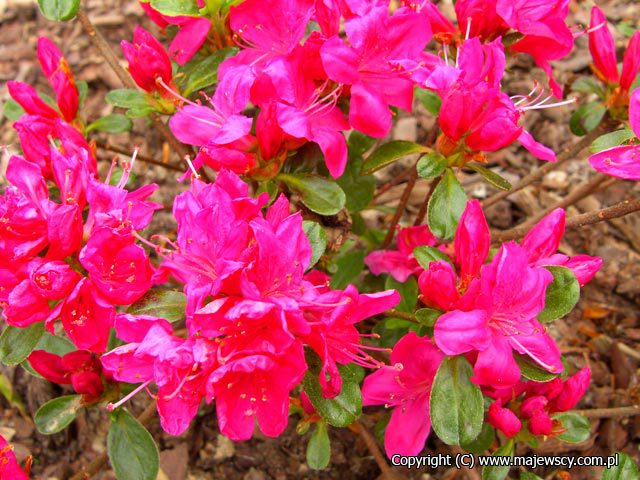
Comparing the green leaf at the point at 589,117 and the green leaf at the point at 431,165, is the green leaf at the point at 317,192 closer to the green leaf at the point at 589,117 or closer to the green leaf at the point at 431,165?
the green leaf at the point at 431,165

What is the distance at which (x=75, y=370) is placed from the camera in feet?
6.52

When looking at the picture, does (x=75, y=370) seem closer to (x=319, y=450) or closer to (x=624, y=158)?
(x=319, y=450)

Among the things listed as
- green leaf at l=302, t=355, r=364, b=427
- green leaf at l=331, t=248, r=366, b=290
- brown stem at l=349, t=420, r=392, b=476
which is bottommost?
brown stem at l=349, t=420, r=392, b=476

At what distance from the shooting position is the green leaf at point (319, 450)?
2137 mm

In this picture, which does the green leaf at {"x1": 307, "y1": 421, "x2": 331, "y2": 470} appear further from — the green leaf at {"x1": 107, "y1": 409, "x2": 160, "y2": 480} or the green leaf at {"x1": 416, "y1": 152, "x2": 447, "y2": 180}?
the green leaf at {"x1": 416, "y1": 152, "x2": 447, "y2": 180}

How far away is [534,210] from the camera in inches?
125

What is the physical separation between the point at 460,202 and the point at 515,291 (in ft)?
1.30

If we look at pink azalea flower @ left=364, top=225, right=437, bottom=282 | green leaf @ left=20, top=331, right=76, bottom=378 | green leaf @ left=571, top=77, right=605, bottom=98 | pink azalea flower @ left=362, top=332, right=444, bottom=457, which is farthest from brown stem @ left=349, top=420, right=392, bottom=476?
green leaf @ left=571, top=77, right=605, bottom=98

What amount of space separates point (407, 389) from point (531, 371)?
332 mm

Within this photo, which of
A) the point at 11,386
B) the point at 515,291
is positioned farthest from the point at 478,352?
the point at 11,386

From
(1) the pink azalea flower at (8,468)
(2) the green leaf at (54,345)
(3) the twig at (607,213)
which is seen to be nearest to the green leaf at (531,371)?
(3) the twig at (607,213)

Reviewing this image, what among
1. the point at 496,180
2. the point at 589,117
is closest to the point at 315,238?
the point at 496,180

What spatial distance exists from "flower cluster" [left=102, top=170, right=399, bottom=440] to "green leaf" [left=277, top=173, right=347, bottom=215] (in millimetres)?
267

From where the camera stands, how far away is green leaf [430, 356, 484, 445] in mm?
1665
